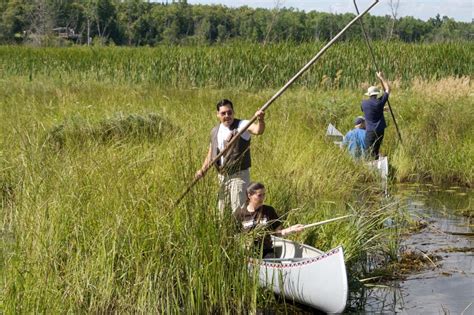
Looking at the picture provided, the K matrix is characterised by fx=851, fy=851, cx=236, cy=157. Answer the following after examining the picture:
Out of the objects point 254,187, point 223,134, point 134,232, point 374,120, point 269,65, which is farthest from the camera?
point 269,65

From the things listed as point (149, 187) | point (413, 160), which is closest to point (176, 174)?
point (149, 187)

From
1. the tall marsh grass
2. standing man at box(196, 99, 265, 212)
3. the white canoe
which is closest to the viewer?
the tall marsh grass

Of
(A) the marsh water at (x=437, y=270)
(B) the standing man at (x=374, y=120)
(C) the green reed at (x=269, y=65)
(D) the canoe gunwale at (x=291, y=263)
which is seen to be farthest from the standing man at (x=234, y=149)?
(C) the green reed at (x=269, y=65)

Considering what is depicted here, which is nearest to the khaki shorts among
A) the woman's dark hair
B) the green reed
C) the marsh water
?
the woman's dark hair

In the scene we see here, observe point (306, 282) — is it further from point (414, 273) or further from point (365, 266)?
point (414, 273)

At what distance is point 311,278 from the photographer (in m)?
6.85

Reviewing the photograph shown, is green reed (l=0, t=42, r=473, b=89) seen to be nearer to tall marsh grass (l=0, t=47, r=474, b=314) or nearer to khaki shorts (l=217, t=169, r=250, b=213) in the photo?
tall marsh grass (l=0, t=47, r=474, b=314)

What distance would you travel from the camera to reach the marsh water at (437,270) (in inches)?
302

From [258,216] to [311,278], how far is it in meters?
0.75

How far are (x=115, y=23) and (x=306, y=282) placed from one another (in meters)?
80.5

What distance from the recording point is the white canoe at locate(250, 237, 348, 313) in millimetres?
6656

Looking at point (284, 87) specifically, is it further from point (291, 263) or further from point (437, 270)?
point (437, 270)

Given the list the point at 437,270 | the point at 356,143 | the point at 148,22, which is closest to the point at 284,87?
the point at 437,270

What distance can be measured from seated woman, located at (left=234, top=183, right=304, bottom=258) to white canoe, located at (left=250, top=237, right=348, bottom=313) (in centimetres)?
25
